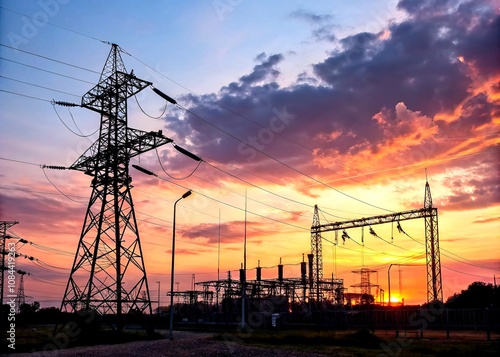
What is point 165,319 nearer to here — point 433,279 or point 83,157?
point 433,279

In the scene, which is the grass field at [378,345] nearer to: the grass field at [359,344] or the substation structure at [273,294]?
the grass field at [359,344]

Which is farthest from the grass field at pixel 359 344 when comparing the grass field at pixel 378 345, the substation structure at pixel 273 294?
the substation structure at pixel 273 294

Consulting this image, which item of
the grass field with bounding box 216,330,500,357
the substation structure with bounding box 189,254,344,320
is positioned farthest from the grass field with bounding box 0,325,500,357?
the substation structure with bounding box 189,254,344,320

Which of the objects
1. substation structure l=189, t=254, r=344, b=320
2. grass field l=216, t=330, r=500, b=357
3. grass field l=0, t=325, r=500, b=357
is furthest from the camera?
substation structure l=189, t=254, r=344, b=320

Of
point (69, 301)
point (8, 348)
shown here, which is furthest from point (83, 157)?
point (8, 348)

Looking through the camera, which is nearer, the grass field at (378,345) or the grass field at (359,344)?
the grass field at (378,345)

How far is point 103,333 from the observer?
3978cm

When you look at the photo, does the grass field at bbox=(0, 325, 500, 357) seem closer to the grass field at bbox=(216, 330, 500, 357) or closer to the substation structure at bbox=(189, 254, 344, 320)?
the grass field at bbox=(216, 330, 500, 357)

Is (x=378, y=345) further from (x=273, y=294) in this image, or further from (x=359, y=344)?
(x=273, y=294)

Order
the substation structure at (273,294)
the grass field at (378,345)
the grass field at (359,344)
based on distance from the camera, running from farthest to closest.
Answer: the substation structure at (273,294) < the grass field at (359,344) < the grass field at (378,345)

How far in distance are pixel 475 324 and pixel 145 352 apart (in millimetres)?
24907

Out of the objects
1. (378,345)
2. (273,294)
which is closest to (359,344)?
(378,345)

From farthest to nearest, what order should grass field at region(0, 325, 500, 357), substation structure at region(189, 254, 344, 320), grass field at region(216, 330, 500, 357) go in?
substation structure at region(189, 254, 344, 320) → grass field at region(0, 325, 500, 357) → grass field at region(216, 330, 500, 357)

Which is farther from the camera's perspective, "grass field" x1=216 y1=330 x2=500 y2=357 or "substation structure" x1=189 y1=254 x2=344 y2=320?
"substation structure" x1=189 y1=254 x2=344 y2=320
